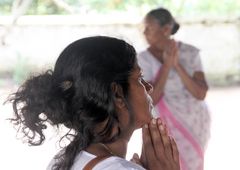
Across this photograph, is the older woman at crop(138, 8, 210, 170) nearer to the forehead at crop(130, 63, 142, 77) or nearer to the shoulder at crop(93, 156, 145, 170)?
the forehead at crop(130, 63, 142, 77)

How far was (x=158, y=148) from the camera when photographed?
48.8 inches

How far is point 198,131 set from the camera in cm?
283

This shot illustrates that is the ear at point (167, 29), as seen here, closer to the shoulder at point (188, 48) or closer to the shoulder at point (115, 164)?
the shoulder at point (188, 48)

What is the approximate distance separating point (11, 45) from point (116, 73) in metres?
6.06

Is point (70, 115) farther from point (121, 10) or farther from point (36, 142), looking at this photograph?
point (121, 10)

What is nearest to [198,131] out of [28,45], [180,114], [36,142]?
[180,114]

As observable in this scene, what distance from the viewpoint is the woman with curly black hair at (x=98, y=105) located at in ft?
3.96

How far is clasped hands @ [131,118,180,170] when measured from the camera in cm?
123

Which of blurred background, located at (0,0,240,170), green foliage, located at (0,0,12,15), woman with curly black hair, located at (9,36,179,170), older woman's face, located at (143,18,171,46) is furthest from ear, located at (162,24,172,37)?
green foliage, located at (0,0,12,15)

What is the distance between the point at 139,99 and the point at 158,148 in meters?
0.12

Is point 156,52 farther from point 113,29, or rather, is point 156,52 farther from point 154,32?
point 113,29

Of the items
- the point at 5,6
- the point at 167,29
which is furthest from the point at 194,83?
the point at 5,6

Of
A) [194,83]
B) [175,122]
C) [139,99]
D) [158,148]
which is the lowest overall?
[175,122]

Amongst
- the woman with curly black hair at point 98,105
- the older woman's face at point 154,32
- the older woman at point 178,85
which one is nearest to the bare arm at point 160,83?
the older woman at point 178,85
